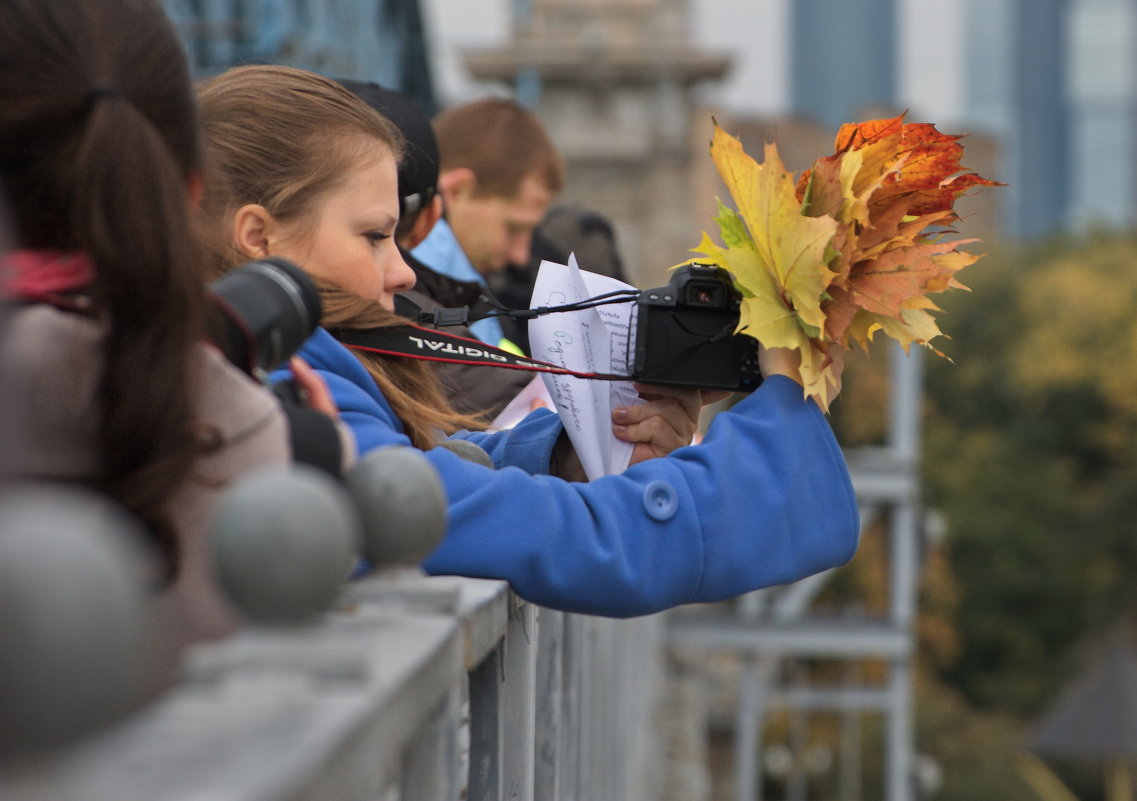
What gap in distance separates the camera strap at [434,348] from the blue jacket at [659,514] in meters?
Result: 0.10

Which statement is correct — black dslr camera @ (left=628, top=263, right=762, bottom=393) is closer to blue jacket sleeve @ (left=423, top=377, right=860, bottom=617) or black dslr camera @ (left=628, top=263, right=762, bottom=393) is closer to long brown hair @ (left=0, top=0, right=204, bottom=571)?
blue jacket sleeve @ (left=423, top=377, right=860, bottom=617)

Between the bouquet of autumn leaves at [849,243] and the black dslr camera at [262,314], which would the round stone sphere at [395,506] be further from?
the bouquet of autumn leaves at [849,243]

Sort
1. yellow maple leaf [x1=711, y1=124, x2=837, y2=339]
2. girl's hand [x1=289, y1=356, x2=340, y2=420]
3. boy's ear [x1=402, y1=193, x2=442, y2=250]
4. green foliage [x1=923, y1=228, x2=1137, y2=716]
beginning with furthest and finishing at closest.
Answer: green foliage [x1=923, y1=228, x2=1137, y2=716] → boy's ear [x1=402, y1=193, x2=442, y2=250] → yellow maple leaf [x1=711, y1=124, x2=837, y2=339] → girl's hand [x1=289, y1=356, x2=340, y2=420]

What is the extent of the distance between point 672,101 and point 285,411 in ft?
71.0

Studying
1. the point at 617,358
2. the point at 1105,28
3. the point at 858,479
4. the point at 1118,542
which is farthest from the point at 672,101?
the point at 1105,28

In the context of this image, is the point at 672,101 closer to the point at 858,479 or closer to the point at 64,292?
the point at 858,479

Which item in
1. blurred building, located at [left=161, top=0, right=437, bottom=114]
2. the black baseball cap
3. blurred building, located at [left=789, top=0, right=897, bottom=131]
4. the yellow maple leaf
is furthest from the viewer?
blurred building, located at [left=789, top=0, right=897, bottom=131]

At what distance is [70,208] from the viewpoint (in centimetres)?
127

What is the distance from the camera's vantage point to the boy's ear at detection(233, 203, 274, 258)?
Answer: 7.22ft

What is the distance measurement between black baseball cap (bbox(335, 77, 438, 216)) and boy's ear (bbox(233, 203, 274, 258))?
29.0 inches

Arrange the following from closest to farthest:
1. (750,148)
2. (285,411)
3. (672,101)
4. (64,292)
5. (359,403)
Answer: (64,292)
(285,411)
(359,403)
(750,148)
(672,101)

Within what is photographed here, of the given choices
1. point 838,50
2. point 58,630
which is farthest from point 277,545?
point 838,50

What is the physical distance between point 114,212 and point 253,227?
0.97 meters

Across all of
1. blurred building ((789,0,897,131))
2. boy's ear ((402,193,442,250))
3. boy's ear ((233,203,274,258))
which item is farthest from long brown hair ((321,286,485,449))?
blurred building ((789,0,897,131))
